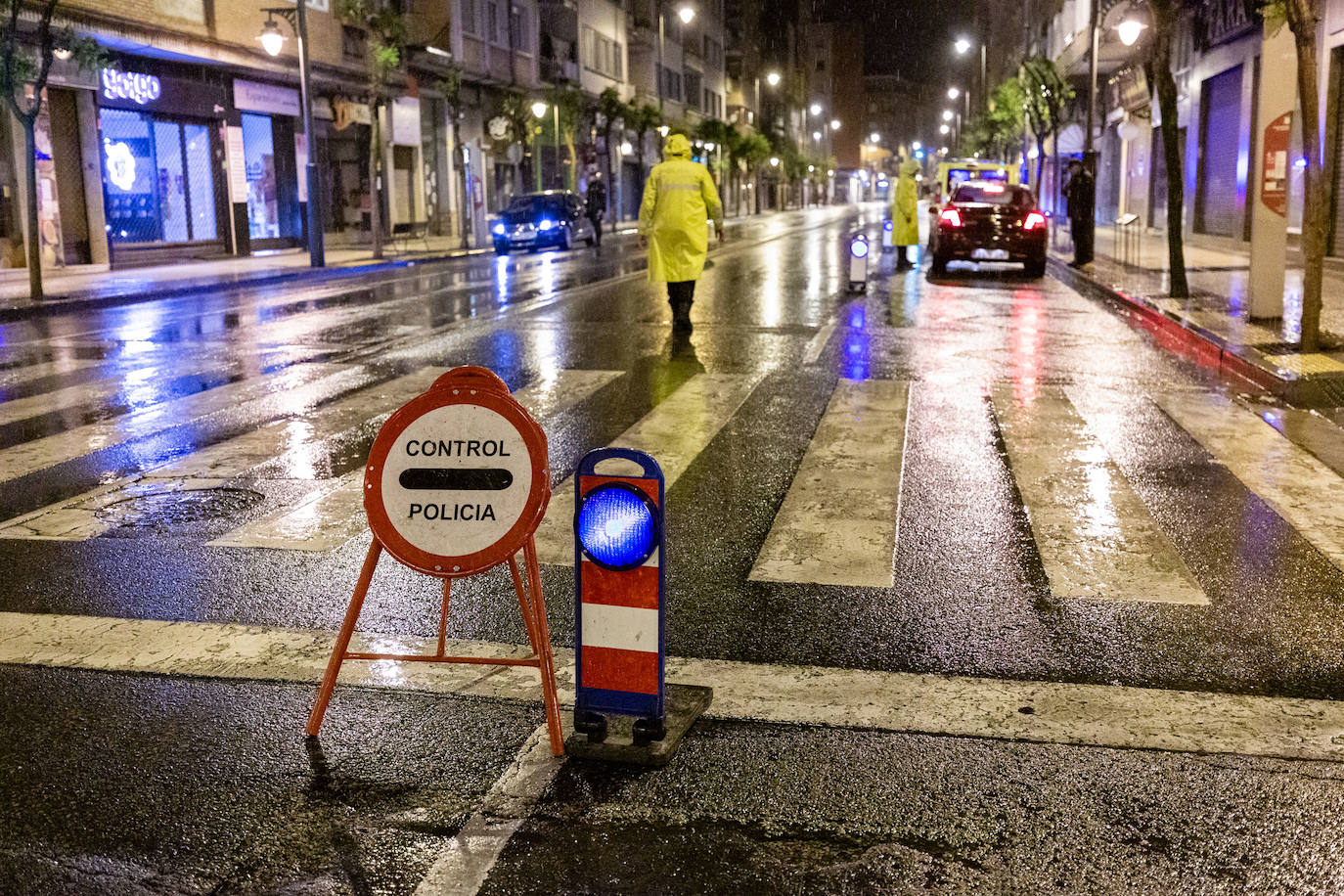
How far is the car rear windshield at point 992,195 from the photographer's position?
21797mm

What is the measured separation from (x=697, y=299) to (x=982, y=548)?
1209cm

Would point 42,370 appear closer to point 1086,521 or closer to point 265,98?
point 1086,521

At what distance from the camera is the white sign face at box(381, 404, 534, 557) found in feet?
11.5

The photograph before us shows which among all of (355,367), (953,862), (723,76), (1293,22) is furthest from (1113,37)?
(723,76)

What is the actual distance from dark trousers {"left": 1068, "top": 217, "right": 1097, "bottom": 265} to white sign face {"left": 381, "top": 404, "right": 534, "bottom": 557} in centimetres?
2177

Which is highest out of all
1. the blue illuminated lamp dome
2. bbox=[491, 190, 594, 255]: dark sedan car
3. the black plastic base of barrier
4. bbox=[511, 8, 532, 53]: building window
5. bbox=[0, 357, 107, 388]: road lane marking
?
bbox=[511, 8, 532, 53]: building window

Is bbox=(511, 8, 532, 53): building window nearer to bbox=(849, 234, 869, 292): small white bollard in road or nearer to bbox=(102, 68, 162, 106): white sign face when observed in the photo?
bbox=(102, 68, 162, 106): white sign face

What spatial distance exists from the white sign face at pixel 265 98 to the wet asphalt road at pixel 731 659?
76.2 feet

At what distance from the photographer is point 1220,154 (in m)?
29.8

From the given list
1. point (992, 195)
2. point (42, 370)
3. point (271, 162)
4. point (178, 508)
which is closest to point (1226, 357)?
point (178, 508)

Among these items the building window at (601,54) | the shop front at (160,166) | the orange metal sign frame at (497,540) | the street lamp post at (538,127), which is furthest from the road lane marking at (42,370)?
the building window at (601,54)

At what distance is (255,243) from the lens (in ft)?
106

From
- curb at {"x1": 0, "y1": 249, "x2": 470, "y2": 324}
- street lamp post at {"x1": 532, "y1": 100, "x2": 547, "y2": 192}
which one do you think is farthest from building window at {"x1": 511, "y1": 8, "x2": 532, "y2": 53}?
curb at {"x1": 0, "y1": 249, "x2": 470, "y2": 324}

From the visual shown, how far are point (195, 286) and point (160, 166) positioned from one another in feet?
Result: 29.9
